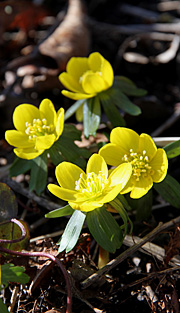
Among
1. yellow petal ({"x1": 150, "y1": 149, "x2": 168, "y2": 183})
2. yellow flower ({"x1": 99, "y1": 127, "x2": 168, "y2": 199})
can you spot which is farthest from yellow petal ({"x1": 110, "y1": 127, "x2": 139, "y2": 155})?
yellow petal ({"x1": 150, "y1": 149, "x2": 168, "y2": 183})

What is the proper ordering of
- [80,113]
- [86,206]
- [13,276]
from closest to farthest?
[13,276], [86,206], [80,113]

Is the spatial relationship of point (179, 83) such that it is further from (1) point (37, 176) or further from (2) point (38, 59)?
(1) point (37, 176)

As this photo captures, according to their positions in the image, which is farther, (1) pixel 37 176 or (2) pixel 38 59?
(2) pixel 38 59

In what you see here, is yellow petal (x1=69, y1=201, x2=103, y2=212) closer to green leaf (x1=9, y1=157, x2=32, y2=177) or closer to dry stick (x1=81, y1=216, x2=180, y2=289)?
dry stick (x1=81, y1=216, x2=180, y2=289)

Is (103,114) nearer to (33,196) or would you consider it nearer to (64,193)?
(33,196)

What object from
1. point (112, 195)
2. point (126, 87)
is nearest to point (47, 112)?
point (126, 87)

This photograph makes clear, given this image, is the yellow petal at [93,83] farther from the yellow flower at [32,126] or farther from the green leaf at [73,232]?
the green leaf at [73,232]

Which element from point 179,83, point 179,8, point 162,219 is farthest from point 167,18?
point 162,219
